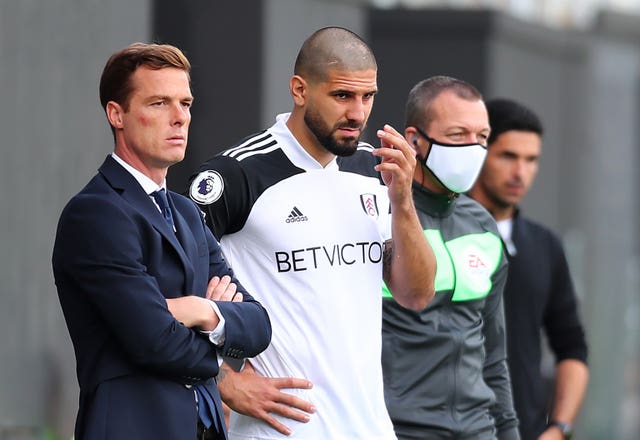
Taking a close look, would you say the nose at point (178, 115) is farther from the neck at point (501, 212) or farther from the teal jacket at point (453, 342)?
the neck at point (501, 212)

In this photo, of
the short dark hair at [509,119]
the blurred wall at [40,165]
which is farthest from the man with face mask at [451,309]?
the blurred wall at [40,165]

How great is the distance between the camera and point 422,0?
1301cm

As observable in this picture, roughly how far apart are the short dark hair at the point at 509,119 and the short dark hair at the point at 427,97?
1163 mm

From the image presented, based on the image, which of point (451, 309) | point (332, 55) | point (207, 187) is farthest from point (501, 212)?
point (207, 187)

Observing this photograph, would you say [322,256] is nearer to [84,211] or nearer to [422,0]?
[84,211]

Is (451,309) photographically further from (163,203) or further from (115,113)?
(115,113)

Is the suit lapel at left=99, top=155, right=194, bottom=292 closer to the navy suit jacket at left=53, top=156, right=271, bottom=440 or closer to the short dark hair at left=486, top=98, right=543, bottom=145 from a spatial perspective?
the navy suit jacket at left=53, top=156, right=271, bottom=440

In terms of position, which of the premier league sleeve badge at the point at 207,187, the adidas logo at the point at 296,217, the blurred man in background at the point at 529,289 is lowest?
the blurred man in background at the point at 529,289

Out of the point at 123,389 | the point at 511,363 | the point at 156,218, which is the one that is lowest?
the point at 511,363

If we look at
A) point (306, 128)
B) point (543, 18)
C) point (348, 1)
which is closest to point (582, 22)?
point (543, 18)

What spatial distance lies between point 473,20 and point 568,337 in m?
6.13

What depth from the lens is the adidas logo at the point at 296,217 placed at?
4902 millimetres

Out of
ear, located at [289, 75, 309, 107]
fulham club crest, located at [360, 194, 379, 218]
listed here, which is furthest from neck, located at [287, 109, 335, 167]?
fulham club crest, located at [360, 194, 379, 218]

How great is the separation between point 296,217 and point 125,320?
3.38 feet
